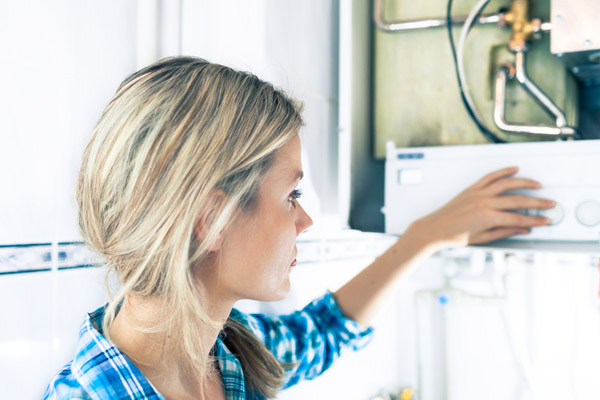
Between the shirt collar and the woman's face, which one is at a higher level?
the woman's face

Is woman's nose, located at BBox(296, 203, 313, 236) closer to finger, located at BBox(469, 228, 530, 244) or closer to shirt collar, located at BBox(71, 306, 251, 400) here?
shirt collar, located at BBox(71, 306, 251, 400)

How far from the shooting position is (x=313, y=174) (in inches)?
49.1

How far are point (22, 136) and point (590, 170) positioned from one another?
3.17ft

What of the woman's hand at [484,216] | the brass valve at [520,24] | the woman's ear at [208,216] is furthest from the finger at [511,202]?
the woman's ear at [208,216]

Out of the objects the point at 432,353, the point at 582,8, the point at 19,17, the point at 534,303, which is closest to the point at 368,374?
the point at 432,353

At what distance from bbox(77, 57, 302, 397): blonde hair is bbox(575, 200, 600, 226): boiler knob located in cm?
64

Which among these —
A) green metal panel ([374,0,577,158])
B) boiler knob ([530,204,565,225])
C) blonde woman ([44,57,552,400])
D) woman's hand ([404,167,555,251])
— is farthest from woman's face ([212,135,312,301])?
green metal panel ([374,0,577,158])

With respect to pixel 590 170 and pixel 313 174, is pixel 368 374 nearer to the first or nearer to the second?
pixel 313 174

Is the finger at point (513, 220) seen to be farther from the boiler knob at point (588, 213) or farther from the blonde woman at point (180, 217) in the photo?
the blonde woman at point (180, 217)

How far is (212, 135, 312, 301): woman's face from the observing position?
0.73 meters

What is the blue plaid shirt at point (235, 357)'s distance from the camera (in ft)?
2.12

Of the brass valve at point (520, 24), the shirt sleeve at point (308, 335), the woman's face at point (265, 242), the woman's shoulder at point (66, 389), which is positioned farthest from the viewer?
the brass valve at point (520, 24)

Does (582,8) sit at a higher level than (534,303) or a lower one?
higher

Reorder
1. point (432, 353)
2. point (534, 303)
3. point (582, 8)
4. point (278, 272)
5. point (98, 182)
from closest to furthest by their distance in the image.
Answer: point (98, 182), point (278, 272), point (582, 8), point (534, 303), point (432, 353)
